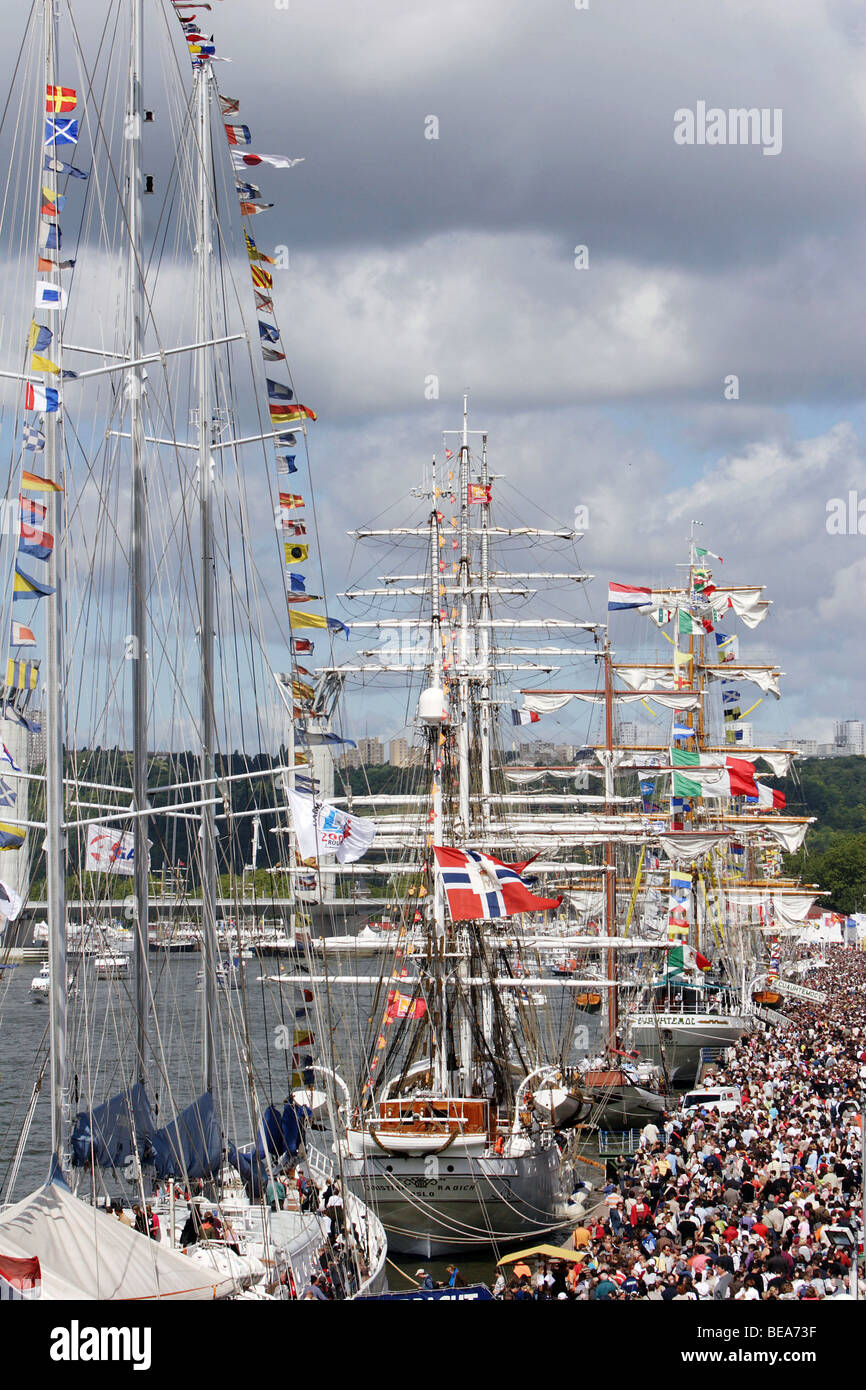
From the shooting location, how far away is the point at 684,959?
2269 inches

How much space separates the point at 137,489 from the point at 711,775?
40.7m

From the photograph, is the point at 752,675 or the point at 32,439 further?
the point at 752,675

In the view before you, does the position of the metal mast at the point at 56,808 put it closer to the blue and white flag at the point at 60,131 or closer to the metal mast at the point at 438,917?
the blue and white flag at the point at 60,131

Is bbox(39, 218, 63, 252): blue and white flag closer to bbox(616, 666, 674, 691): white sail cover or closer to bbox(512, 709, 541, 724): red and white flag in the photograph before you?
bbox(512, 709, 541, 724): red and white flag

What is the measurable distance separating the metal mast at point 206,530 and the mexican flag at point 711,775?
118 feet

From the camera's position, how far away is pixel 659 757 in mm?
81188

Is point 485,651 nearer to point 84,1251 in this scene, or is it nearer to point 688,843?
point 688,843

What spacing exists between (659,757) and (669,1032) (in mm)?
23880

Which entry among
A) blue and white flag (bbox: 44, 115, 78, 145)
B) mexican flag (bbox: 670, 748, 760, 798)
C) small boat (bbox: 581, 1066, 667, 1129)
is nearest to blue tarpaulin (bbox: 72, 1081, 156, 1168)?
blue and white flag (bbox: 44, 115, 78, 145)

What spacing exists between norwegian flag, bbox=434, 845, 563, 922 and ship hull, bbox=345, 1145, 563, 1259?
206 inches

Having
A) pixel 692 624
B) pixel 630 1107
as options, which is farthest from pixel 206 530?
pixel 692 624

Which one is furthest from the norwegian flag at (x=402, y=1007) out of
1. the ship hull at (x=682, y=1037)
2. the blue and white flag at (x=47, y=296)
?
the blue and white flag at (x=47, y=296)

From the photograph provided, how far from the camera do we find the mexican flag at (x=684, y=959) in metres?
56.9
